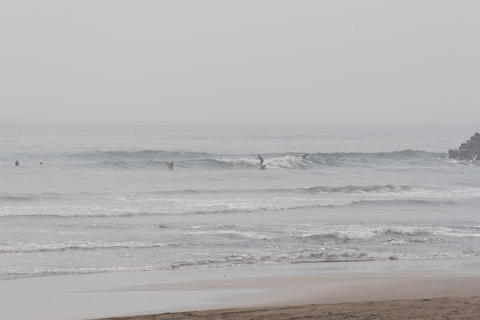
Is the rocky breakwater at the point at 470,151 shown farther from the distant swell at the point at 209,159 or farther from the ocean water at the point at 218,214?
the ocean water at the point at 218,214

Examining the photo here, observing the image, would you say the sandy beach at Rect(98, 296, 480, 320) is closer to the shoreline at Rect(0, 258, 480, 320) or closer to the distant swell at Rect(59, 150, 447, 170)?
the shoreline at Rect(0, 258, 480, 320)

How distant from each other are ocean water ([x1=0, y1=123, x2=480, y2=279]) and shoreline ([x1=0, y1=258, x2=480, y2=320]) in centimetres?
103

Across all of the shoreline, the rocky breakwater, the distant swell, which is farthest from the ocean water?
the rocky breakwater

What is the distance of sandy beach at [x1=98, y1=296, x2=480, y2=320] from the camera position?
12172 mm

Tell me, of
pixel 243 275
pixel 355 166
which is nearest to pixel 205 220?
pixel 243 275

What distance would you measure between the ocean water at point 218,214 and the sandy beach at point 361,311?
17.1 ft

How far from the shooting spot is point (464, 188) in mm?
40219

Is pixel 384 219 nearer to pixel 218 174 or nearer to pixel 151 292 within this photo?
pixel 151 292

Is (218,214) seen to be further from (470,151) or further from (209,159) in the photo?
(470,151)

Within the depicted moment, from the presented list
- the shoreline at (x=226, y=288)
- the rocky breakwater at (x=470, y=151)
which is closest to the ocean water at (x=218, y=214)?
the shoreline at (x=226, y=288)

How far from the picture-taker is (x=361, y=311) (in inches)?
500

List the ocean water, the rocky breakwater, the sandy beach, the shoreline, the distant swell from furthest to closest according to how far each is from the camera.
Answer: the rocky breakwater
the distant swell
the ocean water
the shoreline
the sandy beach

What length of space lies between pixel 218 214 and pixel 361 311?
1547cm

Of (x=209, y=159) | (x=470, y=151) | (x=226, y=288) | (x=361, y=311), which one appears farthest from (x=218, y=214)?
(x=470, y=151)
